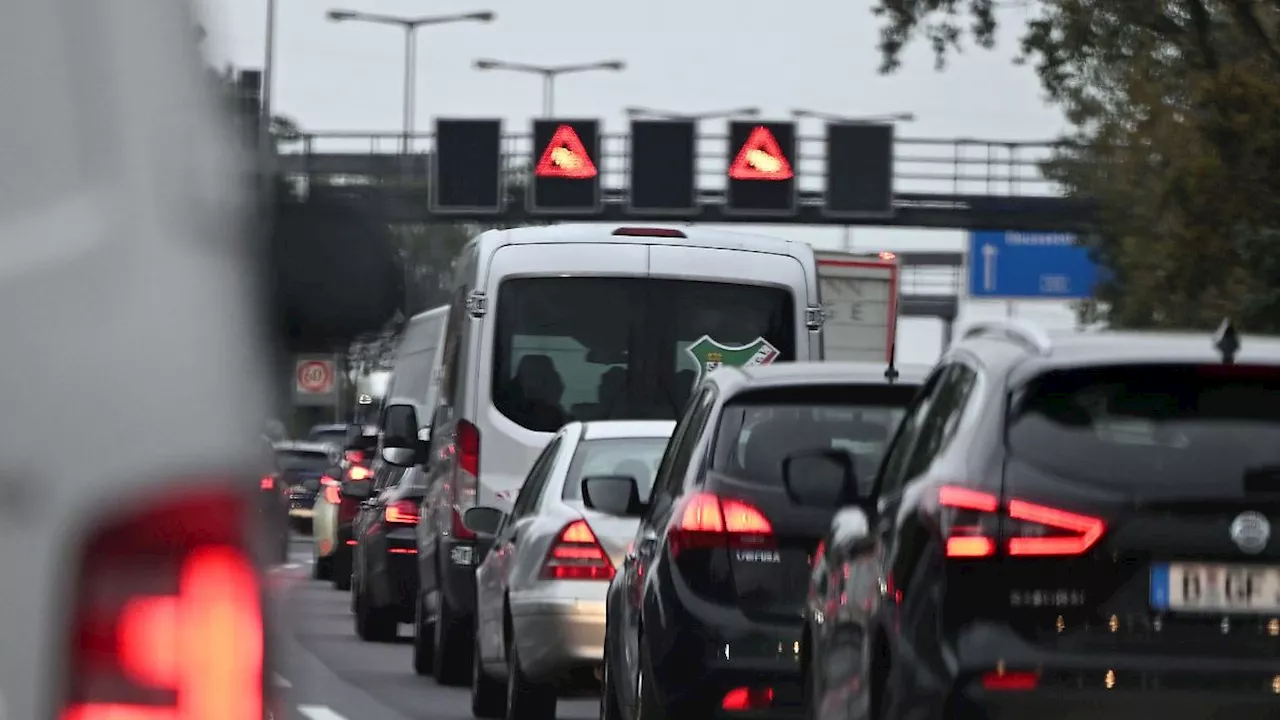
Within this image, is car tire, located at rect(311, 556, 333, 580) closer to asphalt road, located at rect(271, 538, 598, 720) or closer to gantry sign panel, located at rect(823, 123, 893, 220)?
asphalt road, located at rect(271, 538, 598, 720)

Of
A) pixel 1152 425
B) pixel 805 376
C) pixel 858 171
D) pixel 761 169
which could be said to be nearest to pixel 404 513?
pixel 805 376

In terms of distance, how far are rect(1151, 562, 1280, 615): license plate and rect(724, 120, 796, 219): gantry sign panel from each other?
4367cm

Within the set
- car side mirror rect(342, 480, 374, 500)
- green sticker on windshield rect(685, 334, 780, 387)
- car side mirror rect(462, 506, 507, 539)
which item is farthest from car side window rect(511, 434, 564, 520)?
car side mirror rect(342, 480, 374, 500)

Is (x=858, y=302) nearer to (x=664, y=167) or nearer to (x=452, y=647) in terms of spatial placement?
(x=452, y=647)

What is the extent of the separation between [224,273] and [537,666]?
1038 centimetres

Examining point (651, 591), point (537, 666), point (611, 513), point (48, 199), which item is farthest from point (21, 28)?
point (537, 666)

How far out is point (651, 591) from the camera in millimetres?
10688

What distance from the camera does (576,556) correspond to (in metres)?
13.5

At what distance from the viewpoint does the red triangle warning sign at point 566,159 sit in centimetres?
5100

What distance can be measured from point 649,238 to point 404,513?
12.2 feet

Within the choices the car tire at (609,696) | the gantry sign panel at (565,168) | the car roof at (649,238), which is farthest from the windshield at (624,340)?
the gantry sign panel at (565,168)

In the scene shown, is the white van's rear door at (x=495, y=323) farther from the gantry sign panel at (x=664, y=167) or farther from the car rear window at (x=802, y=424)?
the gantry sign panel at (x=664, y=167)

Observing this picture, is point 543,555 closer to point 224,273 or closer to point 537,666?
point 537,666

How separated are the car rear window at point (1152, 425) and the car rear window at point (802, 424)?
320cm
